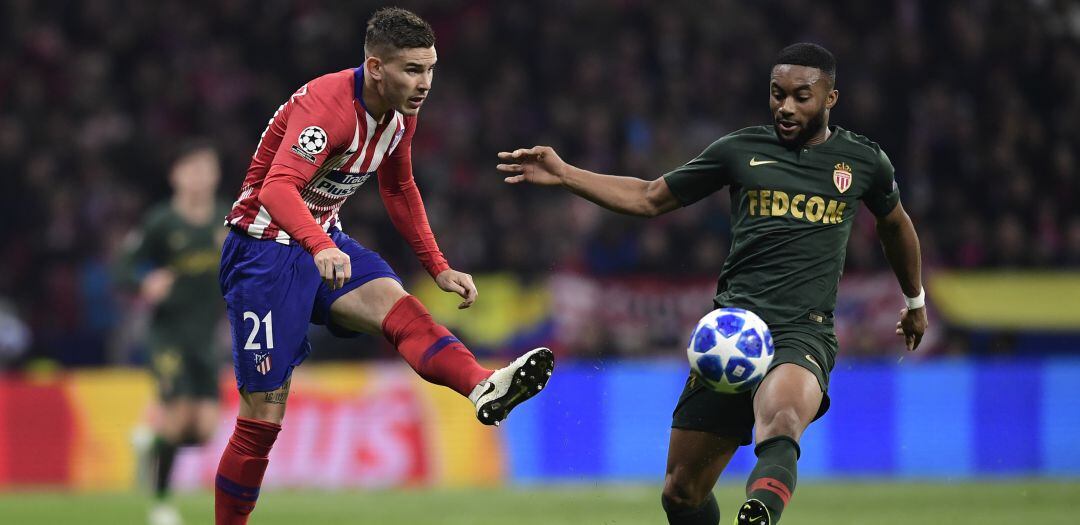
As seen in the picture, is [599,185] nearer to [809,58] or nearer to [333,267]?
[809,58]

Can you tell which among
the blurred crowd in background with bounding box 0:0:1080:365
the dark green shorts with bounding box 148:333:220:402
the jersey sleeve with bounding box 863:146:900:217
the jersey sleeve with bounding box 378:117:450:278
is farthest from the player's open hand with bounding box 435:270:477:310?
the blurred crowd in background with bounding box 0:0:1080:365

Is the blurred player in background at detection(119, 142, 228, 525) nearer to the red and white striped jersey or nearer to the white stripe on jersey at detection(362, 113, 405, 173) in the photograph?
the red and white striped jersey

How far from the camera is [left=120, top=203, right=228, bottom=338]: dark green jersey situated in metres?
11.1

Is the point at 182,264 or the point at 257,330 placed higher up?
the point at 182,264

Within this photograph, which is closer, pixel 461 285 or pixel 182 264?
pixel 461 285

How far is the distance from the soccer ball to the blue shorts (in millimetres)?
1481

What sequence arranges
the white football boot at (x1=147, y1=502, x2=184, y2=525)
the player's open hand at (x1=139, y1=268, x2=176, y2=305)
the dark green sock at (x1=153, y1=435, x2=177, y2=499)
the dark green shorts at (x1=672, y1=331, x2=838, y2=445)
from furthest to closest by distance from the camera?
the player's open hand at (x1=139, y1=268, x2=176, y2=305), the dark green sock at (x1=153, y1=435, x2=177, y2=499), the white football boot at (x1=147, y1=502, x2=184, y2=525), the dark green shorts at (x1=672, y1=331, x2=838, y2=445)

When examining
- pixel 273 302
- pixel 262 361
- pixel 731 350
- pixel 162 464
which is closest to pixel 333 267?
pixel 273 302

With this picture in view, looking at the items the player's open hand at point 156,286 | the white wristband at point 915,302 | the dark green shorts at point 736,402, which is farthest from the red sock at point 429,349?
the player's open hand at point 156,286

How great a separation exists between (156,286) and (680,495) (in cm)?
551

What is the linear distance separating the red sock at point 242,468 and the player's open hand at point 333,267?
1058 millimetres

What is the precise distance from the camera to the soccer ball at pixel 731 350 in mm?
5703

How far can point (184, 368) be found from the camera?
434 inches

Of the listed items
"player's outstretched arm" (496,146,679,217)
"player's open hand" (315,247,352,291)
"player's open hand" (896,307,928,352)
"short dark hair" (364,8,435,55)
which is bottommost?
"player's open hand" (896,307,928,352)
